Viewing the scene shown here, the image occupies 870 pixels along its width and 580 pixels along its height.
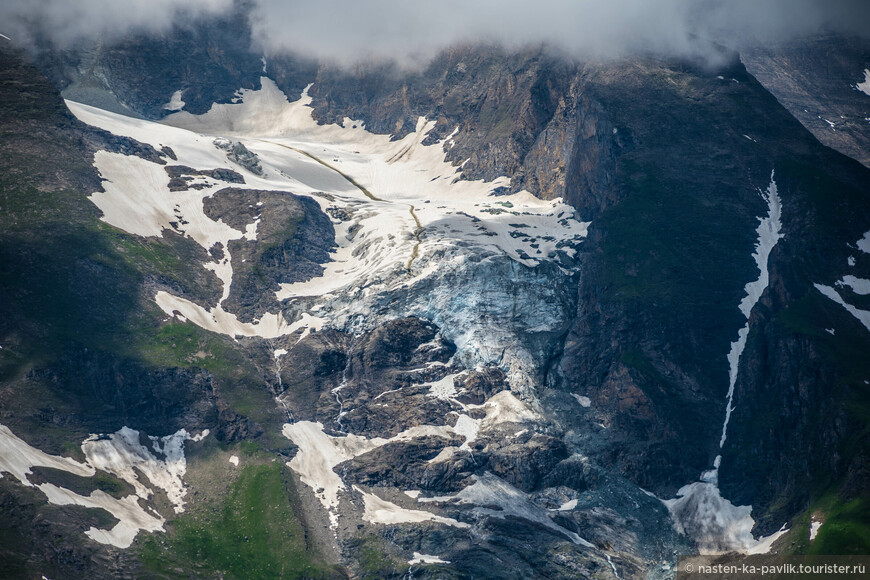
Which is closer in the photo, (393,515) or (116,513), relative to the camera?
(116,513)

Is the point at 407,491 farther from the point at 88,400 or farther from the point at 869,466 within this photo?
the point at 869,466

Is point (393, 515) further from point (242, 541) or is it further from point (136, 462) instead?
point (136, 462)

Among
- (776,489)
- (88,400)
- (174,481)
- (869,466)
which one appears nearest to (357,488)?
(174,481)

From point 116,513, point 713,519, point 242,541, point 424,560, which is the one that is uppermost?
point 713,519

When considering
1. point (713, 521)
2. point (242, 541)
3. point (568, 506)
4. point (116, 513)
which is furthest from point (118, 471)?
point (713, 521)

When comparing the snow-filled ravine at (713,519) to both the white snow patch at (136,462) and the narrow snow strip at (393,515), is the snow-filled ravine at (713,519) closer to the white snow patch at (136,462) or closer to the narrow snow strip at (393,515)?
the narrow snow strip at (393,515)

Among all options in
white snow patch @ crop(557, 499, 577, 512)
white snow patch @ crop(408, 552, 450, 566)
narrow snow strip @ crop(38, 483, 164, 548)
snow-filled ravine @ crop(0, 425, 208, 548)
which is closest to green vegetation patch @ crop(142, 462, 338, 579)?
narrow snow strip @ crop(38, 483, 164, 548)

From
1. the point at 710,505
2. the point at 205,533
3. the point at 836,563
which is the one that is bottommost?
the point at 205,533
